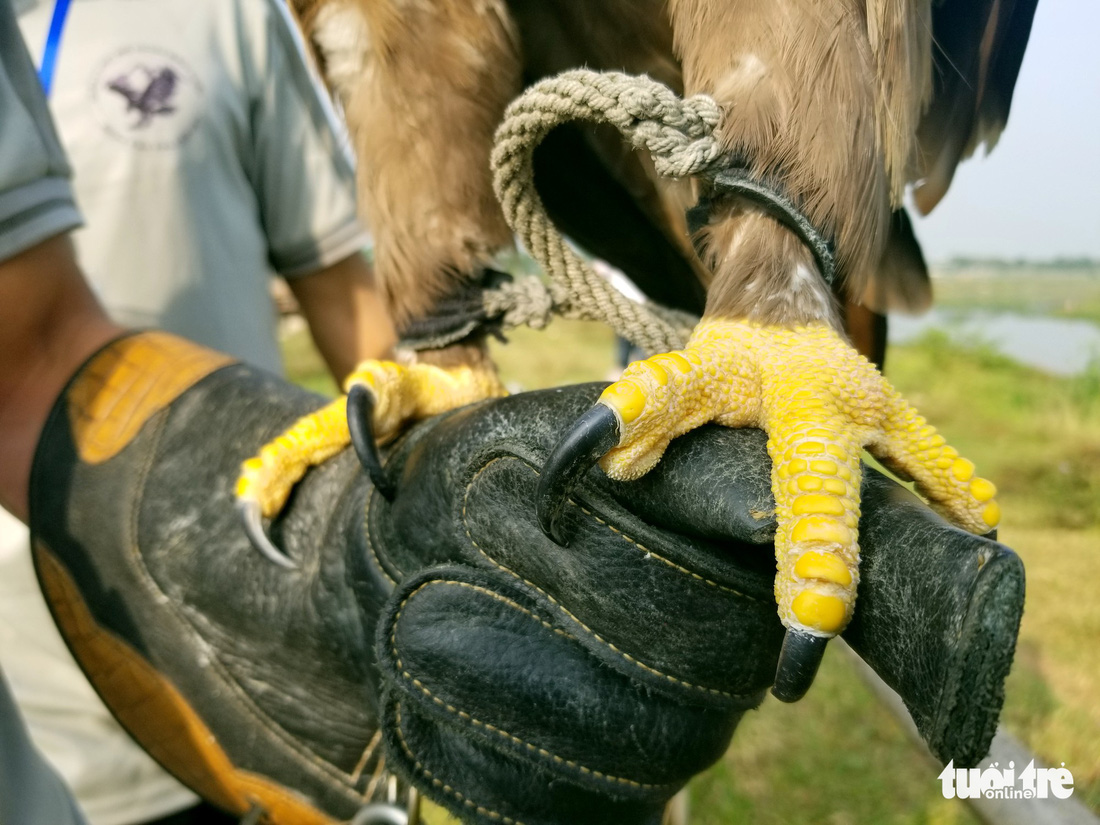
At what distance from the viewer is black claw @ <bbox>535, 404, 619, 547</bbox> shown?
436mm

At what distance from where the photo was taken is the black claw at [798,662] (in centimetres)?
39

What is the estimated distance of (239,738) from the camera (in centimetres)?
76

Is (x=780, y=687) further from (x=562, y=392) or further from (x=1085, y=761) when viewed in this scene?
(x=1085, y=761)

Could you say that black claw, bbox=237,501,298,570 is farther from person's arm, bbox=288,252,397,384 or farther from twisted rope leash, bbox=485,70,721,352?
person's arm, bbox=288,252,397,384

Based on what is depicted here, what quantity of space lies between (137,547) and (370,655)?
11.8 inches

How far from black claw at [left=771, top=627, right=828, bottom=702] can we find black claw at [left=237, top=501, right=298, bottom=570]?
1.59 feet

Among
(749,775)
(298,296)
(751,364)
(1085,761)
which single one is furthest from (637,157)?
(749,775)

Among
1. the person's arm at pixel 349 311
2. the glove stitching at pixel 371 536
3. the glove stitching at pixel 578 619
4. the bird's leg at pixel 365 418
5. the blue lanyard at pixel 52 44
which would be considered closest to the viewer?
the glove stitching at pixel 578 619

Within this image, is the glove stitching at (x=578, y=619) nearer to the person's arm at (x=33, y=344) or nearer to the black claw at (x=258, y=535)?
the black claw at (x=258, y=535)

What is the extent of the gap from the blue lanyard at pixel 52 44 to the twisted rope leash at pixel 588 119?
835mm

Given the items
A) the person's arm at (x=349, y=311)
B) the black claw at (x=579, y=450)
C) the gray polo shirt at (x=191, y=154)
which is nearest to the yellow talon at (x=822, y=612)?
the black claw at (x=579, y=450)

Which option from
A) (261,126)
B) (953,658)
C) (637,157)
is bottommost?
(953,658)

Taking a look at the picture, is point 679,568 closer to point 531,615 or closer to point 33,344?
point 531,615

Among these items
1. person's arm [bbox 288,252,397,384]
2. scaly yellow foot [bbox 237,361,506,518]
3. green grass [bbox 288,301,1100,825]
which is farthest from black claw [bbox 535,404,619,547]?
person's arm [bbox 288,252,397,384]
